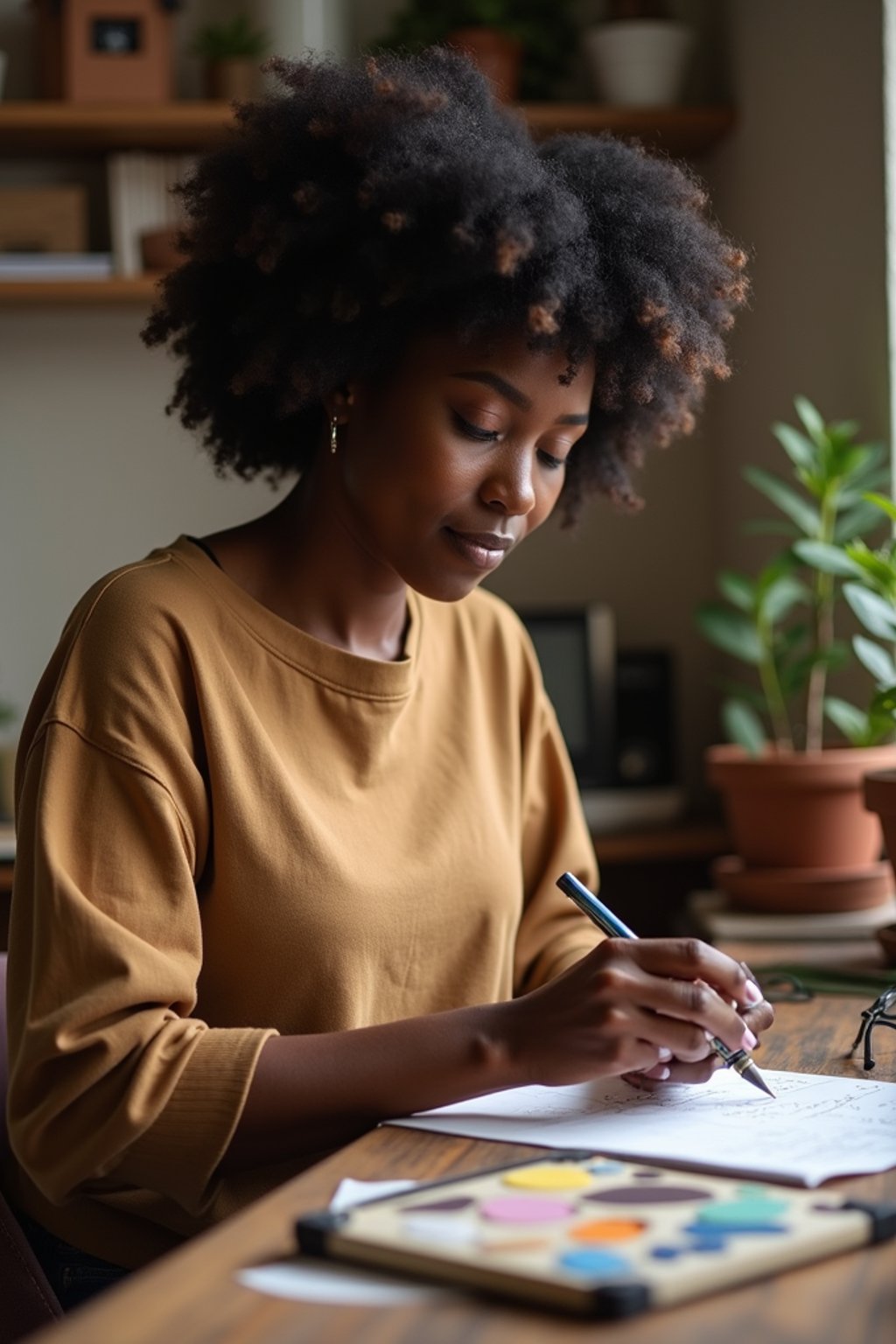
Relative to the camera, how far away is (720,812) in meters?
2.82

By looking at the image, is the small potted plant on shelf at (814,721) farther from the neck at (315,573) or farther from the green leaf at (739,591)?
the neck at (315,573)

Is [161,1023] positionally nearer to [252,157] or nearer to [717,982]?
[717,982]

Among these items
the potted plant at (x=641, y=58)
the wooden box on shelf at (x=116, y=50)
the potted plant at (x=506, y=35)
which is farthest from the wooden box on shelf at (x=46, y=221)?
the potted plant at (x=641, y=58)

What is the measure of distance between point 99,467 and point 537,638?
0.89 m

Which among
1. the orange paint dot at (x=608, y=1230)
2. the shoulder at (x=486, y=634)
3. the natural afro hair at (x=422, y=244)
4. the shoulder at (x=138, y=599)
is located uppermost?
the natural afro hair at (x=422, y=244)

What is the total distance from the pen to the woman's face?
0.29 metres

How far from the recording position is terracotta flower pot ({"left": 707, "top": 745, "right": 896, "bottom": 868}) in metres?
1.87

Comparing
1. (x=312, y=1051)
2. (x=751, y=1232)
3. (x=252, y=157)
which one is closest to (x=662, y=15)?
(x=252, y=157)

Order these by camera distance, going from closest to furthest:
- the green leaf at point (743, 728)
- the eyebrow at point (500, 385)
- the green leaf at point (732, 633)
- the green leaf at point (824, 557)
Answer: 1. the eyebrow at point (500, 385)
2. the green leaf at point (824, 557)
3. the green leaf at point (743, 728)
4. the green leaf at point (732, 633)

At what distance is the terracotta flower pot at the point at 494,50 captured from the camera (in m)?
2.63

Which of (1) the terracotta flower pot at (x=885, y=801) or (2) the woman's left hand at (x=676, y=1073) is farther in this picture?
(1) the terracotta flower pot at (x=885, y=801)

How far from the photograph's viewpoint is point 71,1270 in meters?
1.17

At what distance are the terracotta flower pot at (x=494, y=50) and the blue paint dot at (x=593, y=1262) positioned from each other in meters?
2.27

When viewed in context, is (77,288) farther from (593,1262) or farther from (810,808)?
(593,1262)
